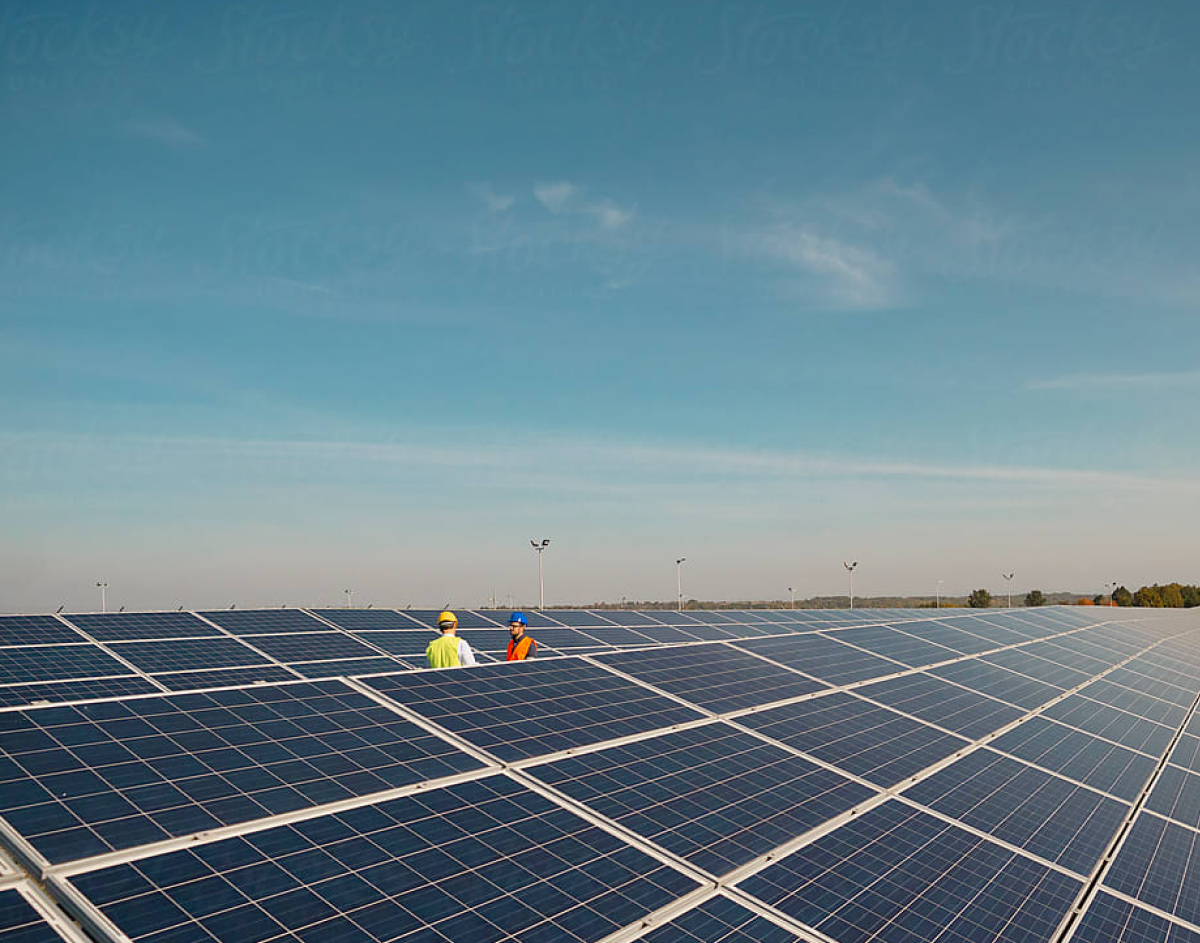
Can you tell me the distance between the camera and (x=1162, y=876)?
31.2 ft

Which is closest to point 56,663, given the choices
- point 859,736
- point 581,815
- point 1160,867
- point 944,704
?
point 581,815

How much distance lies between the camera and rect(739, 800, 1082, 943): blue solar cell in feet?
22.4

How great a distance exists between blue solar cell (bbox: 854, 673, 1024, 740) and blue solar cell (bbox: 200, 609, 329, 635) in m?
18.8

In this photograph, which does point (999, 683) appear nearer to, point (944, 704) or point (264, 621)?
point (944, 704)

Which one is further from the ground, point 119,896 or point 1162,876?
point 119,896

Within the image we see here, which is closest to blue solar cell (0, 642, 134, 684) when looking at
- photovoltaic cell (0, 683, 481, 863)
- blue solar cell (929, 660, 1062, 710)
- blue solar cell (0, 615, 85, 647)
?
blue solar cell (0, 615, 85, 647)

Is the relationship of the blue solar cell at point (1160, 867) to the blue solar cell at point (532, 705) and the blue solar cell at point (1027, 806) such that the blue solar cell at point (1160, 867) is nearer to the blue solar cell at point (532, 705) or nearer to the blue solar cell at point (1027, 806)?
the blue solar cell at point (1027, 806)

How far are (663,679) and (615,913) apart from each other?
6.49 m

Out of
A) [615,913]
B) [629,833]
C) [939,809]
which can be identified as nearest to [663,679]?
[939,809]

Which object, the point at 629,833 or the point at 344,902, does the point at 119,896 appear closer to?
the point at 344,902

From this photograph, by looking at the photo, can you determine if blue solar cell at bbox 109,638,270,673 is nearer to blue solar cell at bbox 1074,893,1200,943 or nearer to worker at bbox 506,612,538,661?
worker at bbox 506,612,538,661

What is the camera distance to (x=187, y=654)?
22.0 m

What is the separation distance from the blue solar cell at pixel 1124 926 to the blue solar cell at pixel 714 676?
190 inches

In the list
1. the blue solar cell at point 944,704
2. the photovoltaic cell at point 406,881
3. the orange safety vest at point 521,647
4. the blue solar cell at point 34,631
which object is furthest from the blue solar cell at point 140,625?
the photovoltaic cell at point 406,881
